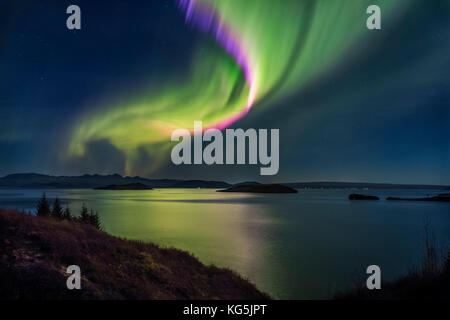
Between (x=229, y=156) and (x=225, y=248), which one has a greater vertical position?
(x=229, y=156)

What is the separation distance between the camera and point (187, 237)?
123 ft

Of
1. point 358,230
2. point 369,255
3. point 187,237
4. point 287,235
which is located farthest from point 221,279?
point 358,230

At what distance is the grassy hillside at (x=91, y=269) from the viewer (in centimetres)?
825

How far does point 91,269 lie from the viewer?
9.66 meters

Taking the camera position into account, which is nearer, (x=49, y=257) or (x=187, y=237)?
(x=49, y=257)

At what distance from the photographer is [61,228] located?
12.2m

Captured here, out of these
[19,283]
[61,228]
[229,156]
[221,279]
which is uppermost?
[229,156]

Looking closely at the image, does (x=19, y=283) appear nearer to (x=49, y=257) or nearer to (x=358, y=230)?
(x=49, y=257)

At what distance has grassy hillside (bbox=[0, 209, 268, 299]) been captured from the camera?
8.25 meters

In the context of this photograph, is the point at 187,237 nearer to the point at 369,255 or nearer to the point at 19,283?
the point at 369,255
